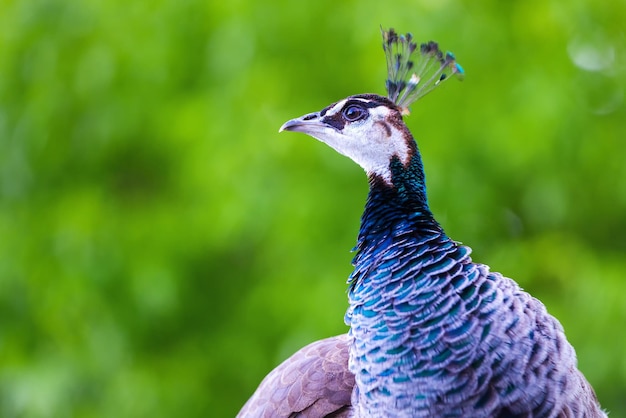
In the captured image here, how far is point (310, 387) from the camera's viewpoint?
234 cm

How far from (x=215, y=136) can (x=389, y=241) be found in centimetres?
207

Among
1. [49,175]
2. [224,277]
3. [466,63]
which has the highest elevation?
[466,63]

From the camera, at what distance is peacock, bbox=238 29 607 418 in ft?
6.21

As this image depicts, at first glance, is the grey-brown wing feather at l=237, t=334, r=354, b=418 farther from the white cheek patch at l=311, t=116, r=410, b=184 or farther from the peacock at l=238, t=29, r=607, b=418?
the white cheek patch at l=311, t=116, r=410, b=184

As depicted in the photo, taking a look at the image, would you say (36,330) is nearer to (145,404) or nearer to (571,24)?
(145,404)

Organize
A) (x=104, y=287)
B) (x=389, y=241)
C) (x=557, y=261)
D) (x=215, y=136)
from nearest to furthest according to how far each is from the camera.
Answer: (x=389, y=241) → (x=557, y=261) → (x=215, y=136) → (x=104, y=287)

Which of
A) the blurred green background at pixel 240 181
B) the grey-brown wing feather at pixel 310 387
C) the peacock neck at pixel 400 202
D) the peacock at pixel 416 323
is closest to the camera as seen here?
the peacock at pixel 416 323

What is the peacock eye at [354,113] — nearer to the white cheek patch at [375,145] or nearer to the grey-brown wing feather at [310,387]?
the white cheek patch at [375,145]

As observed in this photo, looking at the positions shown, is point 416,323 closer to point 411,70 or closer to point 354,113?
point 354,113

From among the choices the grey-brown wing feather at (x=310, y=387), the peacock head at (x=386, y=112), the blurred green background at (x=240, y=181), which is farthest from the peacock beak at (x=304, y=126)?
the blurred green background at (x=240, y=181)

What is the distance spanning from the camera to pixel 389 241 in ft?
6.97

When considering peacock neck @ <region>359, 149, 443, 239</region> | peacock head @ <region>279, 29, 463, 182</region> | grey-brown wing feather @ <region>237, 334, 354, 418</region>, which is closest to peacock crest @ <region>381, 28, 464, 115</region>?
peacock head @ <region>279, 29, 463, 182</region>

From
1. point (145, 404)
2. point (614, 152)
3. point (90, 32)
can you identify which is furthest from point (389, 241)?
point (90, 32)

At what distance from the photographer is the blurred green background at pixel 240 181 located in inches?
151
